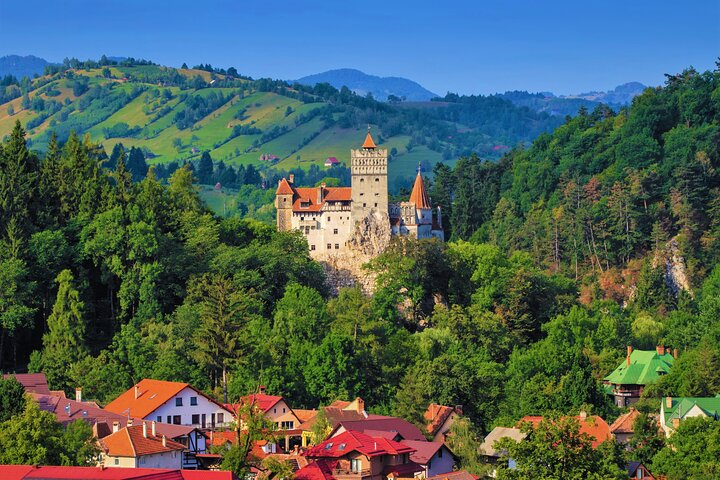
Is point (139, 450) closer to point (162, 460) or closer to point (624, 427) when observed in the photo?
point (162, 460)

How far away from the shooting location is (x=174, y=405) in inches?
2842

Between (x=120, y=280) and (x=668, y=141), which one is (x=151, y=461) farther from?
(x=668, y=141)

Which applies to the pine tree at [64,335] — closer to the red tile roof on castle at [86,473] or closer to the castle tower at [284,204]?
the castle tower at [284,204]

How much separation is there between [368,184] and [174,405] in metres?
30.6

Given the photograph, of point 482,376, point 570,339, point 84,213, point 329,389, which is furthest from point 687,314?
point 84,213

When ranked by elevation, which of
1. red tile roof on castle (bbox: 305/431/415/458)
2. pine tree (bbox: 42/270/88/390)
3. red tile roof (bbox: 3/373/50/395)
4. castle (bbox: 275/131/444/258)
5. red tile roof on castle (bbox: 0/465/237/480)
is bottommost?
red tile roof on castle (bbox: 305/431/415/458)

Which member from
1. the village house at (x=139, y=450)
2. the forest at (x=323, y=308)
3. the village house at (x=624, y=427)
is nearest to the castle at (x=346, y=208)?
the forest at (x=323, y=308)

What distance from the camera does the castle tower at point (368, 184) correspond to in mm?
98500

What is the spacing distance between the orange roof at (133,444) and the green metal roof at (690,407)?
25753mm

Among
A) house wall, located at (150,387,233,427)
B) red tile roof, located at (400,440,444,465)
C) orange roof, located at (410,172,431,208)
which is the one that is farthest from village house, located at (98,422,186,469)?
orange roof, located at (410,172,431,208)

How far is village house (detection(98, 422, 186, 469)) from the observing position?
59.4 m

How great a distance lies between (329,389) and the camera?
3142 inches

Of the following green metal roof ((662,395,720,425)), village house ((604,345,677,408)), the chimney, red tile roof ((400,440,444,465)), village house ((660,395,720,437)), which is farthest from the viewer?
village house ((604,345,677,408))

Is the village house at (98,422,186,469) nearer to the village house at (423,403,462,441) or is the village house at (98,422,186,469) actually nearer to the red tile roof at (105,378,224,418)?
the red tile roof at (105,378,224,418)
